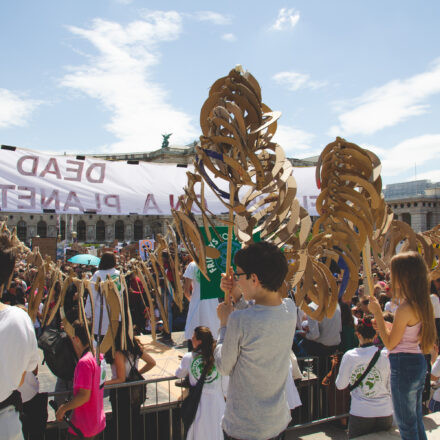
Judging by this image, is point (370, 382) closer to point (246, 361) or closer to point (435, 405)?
point (435, 405)

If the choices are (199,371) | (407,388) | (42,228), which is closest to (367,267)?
(407,388)

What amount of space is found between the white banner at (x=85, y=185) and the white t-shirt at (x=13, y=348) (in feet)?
6.64

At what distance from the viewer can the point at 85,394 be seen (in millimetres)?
3049

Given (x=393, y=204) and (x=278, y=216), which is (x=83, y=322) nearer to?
(x=278, y=216)

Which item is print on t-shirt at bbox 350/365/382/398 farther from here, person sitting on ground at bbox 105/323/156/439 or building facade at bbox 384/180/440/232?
building facade at bbox 384/180/440/232

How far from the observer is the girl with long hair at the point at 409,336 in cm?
260

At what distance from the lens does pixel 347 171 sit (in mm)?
3109

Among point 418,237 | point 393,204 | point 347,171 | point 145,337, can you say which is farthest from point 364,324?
point 393,204

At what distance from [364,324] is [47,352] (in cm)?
268

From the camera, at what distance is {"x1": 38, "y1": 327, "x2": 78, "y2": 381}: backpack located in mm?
3416

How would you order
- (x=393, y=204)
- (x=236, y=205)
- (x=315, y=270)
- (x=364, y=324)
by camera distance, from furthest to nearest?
(x=393, y=204) → (x=364, y=324) → (x=315, y=270) → (x=236, y=205)

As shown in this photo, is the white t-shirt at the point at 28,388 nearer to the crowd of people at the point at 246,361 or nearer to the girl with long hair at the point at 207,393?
the crowd of people at the point at 246,361

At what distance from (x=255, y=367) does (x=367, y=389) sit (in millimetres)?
2046

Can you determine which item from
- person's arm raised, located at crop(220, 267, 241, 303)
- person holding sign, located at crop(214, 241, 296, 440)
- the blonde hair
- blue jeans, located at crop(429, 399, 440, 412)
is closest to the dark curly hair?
person holding sign, located at crop(214, 241, 296, 440)
